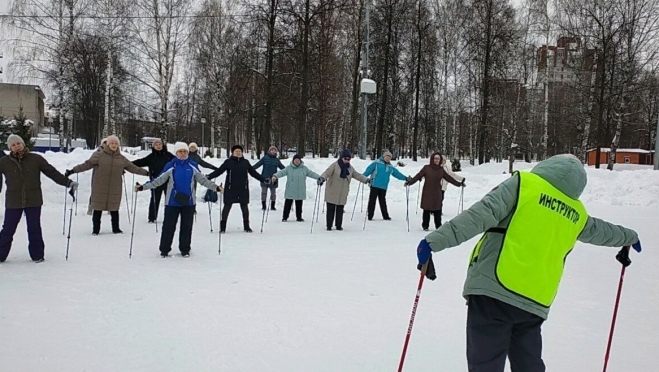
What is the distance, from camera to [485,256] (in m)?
2.75

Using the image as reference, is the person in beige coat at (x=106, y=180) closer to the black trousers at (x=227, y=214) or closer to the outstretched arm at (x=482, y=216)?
the black trousers at (x=227, y=214)

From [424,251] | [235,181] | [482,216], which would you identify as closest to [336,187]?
[235,181]

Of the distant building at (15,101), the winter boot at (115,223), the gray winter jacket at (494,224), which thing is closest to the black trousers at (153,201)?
the winter boot at (115,223)

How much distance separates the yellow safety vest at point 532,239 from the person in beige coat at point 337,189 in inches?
330

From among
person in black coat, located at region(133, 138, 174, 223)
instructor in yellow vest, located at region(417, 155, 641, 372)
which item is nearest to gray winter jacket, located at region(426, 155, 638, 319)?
instructor in yellow vest, located at region(417, 155, 641, 372)

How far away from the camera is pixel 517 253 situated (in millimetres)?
2635

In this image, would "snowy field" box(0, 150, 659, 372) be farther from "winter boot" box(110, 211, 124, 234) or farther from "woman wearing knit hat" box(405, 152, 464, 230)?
"woman wearing knit hat" box(405, 152, 464, 230)

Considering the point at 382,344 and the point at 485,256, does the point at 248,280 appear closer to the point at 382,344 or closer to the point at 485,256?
the point at 382,344

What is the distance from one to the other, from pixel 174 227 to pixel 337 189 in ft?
14.3

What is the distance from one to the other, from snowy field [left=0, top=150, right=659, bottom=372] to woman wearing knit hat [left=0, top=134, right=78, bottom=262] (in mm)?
281

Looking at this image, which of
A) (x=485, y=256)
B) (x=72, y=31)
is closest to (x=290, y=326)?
(x=485, y=256)

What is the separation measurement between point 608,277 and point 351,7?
18.6m

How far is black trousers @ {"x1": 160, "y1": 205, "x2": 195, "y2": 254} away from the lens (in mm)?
7562

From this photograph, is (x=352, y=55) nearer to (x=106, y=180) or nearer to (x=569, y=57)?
(x=569, y=57)
